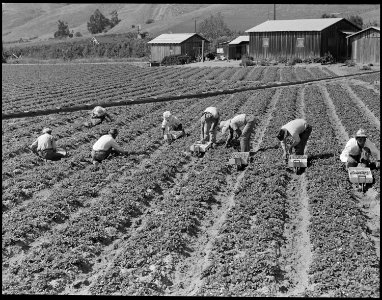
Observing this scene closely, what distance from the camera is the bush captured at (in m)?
62.7

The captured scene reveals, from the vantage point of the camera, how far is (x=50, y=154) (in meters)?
15.6

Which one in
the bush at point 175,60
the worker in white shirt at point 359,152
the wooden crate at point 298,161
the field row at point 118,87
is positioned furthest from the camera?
the bush at point 175,60

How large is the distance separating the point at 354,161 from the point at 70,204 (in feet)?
21.9

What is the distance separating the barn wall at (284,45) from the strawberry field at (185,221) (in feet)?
123

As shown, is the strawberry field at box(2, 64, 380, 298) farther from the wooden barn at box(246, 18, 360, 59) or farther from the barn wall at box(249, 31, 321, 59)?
the wooden barn at box(246, 18, 360, 59)

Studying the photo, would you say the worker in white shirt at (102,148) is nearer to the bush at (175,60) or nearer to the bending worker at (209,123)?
the bending worker at (209,123)

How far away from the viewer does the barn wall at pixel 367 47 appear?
5119 centimetres

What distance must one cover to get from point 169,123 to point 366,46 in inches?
1552

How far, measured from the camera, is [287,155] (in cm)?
1459

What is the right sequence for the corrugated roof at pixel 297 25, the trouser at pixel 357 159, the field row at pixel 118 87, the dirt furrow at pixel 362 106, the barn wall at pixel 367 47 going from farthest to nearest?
the corrugated roof at pixel 297 25 → the barn wall at pixel 367 47 → the field row at pixel 118 87 → the dirt furrow at pixel 362 106 → the trouser at pixel 357 159

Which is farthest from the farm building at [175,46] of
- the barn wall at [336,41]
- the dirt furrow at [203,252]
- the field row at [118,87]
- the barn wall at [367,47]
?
the dirt furrow at [203,252]

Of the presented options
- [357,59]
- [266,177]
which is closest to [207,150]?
[266,177]

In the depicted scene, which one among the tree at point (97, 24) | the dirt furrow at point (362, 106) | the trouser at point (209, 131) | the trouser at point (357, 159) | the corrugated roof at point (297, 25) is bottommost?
Result: the dirt furrow at point (362, 106)

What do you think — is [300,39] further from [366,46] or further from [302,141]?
[302,141]
